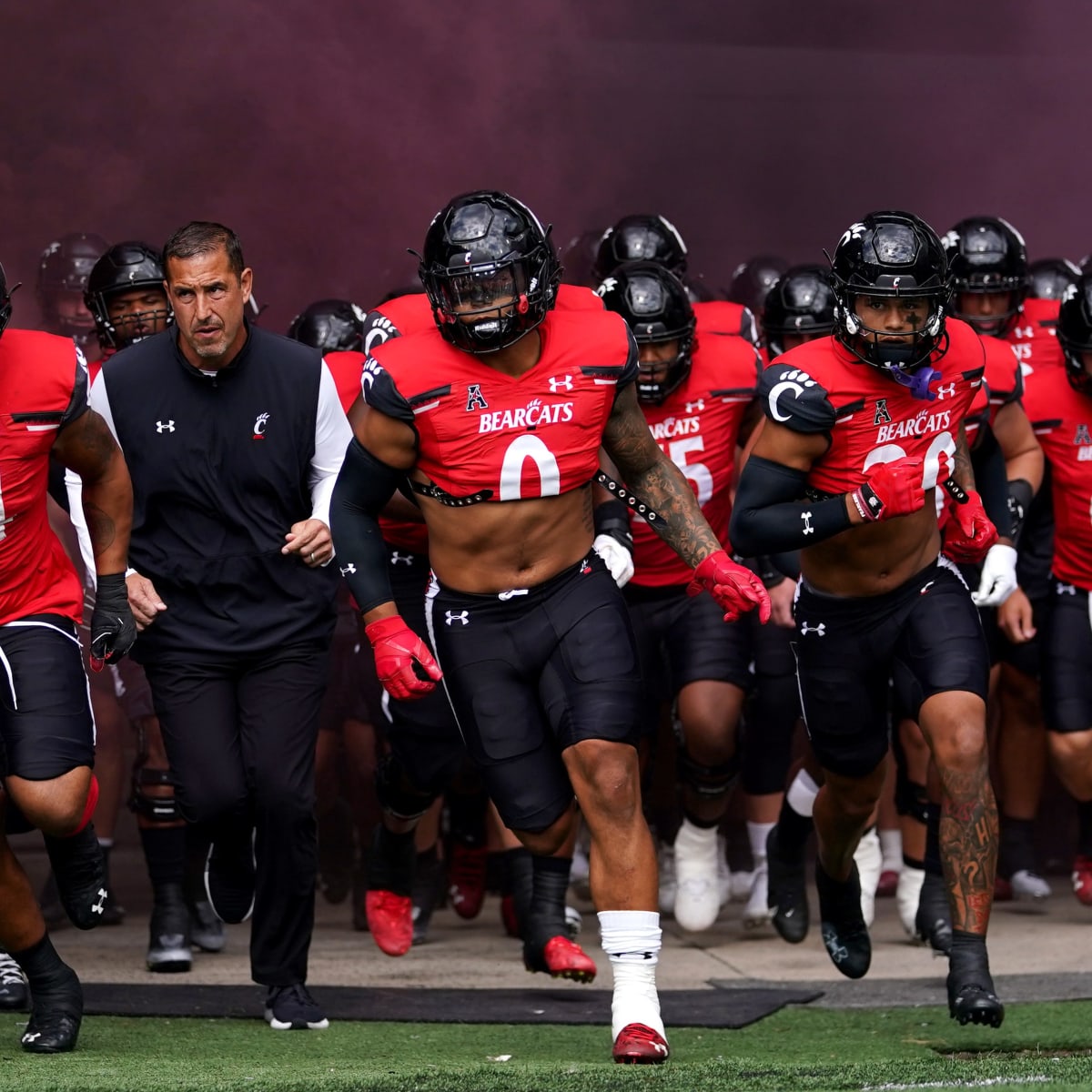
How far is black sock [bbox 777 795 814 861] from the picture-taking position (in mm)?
7070

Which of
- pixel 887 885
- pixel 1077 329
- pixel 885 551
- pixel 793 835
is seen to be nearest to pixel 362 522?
pixel 885 551

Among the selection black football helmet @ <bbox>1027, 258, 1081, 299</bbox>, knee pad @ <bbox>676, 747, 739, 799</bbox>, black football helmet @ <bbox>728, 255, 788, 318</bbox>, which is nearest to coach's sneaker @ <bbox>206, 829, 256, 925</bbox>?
knee pad @ <bbox>676, 747, 739, 799</bbox>

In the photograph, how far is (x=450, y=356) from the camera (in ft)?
18.1

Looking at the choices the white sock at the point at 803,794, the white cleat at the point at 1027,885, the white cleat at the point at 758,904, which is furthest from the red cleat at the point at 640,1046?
the white cleat at the point at 1027,885

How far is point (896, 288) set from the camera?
5.68 meters

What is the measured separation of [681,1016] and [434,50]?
4.27m

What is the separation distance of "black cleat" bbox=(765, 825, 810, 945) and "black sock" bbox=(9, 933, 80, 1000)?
2.52 m

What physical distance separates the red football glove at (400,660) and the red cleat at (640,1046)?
93 cm

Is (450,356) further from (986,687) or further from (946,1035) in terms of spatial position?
(946,1035)

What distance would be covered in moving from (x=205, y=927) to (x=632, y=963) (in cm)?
248

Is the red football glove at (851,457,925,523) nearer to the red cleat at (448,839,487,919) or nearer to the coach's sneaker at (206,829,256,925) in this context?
the coach's sneaker at (206,829,256,925)

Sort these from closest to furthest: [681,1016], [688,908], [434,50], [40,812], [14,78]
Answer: [40,812], [681,1016], [688,908], [14,78], [434,50]

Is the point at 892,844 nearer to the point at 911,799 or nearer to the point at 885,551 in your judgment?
the point at 911,799

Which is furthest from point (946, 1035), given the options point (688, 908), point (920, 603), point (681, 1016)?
point (688, 908)
